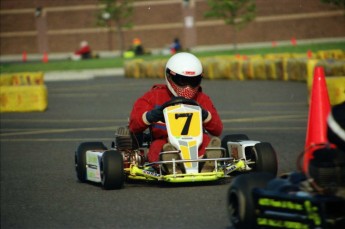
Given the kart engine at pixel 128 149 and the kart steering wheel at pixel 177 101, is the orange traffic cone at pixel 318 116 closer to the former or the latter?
the kart steering wheel at pixel 177 101

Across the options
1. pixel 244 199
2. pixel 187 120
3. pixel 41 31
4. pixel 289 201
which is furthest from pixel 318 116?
pixel 41 31

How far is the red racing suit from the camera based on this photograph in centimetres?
927

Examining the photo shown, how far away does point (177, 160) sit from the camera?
8664 millimetres

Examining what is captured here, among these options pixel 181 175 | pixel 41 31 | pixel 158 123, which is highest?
pixel 41 31

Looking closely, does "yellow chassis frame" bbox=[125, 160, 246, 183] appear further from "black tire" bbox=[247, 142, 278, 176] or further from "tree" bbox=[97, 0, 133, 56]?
"tree" bbox=[97, 0, 133, 56]

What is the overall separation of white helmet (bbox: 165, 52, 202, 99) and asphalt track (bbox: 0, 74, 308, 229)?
38.3 inches

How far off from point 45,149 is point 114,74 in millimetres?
24960

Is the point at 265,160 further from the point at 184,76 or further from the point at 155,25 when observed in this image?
the point at 155,25

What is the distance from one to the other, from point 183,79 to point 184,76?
5 cm

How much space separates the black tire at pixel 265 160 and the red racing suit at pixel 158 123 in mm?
535

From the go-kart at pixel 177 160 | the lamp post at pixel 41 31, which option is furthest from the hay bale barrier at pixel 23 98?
the lamp post at pixel 41 31

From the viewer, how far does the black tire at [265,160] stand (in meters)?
8.91

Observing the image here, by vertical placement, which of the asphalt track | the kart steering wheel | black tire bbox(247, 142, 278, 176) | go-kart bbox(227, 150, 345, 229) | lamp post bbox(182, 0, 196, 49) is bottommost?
the asphalt track

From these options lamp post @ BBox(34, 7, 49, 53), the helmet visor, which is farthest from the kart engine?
lamp post @ BBox(34, 7, 49, 53)
